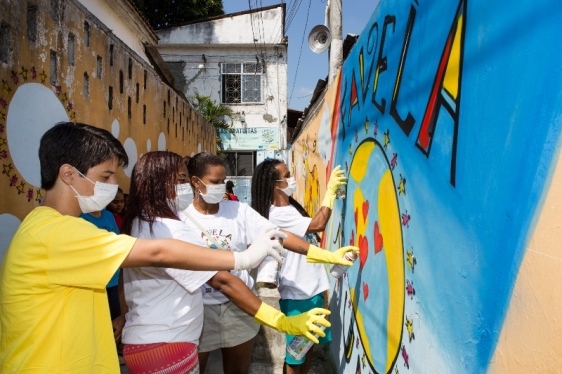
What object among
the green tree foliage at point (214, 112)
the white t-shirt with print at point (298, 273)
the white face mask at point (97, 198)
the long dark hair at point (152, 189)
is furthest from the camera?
the green tree foliage at point (214, 112)

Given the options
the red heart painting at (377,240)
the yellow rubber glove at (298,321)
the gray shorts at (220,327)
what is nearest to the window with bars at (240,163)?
the gray shorts at (220,327)

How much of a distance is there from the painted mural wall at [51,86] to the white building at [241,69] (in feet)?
34.4

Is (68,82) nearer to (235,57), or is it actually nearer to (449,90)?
(449,90)

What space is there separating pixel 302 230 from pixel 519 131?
1.80 meters

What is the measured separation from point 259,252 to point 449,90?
33.2 inches

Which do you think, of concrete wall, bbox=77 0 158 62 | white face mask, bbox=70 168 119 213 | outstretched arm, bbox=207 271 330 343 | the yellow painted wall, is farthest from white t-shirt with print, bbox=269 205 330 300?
concrete wall, bbox=77 0 158 62

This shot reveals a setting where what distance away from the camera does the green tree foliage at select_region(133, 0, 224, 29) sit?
18031mm

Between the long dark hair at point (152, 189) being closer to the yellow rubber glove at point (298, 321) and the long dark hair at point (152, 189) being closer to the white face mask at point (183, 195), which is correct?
the white face mask at point (183, 195)

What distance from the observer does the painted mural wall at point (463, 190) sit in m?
0.91

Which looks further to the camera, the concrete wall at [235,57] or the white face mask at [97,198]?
the concrete wall at [235,57]

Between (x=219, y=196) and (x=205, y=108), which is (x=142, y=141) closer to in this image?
(x=219, y=196)

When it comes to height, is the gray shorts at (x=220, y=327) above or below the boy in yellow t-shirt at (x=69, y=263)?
below

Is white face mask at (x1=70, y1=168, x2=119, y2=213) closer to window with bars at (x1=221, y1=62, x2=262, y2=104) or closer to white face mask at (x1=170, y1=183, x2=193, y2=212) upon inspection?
white face mask at (x1=170, y1=183, x2=193, y2=212)

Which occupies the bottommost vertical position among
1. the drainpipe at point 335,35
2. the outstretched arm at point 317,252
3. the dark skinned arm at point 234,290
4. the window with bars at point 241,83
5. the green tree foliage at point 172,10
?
the dark skinned arm at point 234,290
